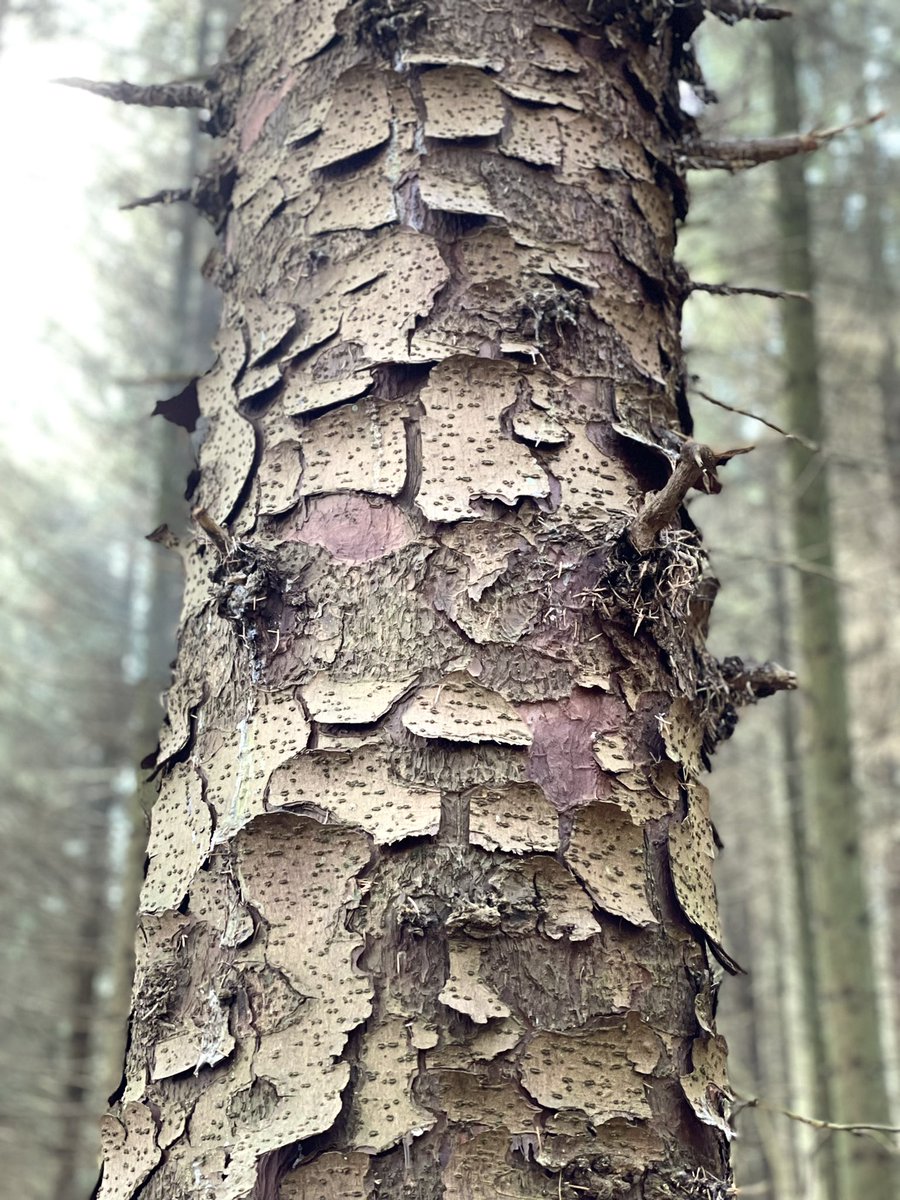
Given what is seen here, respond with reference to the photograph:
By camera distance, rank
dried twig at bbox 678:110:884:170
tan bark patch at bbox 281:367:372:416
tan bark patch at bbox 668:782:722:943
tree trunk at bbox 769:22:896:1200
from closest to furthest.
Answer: tan bark patch at bbox 668:782:722:943
tan bark patch at bbox 281:367:372:416
dried twig at bbox 678:110:884:170
tree trunk at bbox 769:22:896:1200

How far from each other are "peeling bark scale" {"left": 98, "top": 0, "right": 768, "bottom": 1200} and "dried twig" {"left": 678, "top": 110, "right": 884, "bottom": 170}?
16 centimetres

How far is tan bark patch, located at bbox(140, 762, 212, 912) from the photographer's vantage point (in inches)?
44.9

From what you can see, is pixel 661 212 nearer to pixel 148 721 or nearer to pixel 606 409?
pixel 606 409

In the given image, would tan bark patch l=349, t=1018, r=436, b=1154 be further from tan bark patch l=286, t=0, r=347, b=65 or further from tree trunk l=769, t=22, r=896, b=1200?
tree trunk l=769, t=22, r=896, b=1200

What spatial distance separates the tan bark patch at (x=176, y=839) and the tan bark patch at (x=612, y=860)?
1.29 ft

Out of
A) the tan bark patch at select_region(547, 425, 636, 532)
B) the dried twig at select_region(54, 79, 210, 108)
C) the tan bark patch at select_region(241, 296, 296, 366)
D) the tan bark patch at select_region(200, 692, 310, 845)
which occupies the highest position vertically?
the dried twig at select_region(54, 79, 210, 108)

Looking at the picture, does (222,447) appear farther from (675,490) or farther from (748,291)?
(748,291)

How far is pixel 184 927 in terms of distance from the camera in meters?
1.11

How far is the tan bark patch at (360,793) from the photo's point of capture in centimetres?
104

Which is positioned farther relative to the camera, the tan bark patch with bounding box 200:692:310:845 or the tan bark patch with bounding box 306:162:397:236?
the tan bark patch with bounding box 306:162:397:236

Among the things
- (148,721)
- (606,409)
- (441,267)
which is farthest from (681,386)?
(148,721)

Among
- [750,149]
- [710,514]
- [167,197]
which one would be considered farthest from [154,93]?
[710,514]

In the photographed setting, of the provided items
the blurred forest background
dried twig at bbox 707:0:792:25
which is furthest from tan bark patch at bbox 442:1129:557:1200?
the blurred forest background

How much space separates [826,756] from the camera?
5.12m
